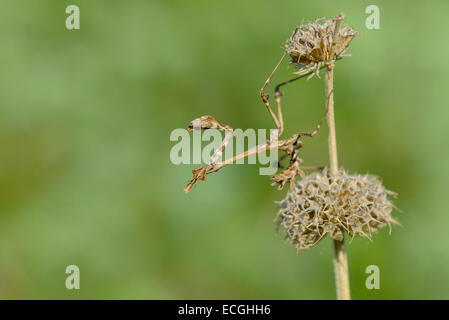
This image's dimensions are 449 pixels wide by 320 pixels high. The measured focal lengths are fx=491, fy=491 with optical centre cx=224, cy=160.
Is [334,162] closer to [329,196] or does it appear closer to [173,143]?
[329,196]

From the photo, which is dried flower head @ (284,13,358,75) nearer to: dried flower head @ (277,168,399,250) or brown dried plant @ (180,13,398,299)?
brown dried plant @ (180,13,398,299)

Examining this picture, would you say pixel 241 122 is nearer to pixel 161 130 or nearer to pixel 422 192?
pixel 161 130

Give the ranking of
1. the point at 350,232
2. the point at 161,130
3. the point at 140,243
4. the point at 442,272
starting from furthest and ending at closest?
1. the point at 161,130
2. the point at 140,243
3. the point at 442,272
4. the point at 350,232

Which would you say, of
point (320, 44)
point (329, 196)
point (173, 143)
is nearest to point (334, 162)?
point (329, 196)

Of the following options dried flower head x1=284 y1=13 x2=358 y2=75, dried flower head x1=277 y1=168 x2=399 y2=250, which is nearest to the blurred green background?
dried flower head x1=277 y1=168 x2=399 y2=250

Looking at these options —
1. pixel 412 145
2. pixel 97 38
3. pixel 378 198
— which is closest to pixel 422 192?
pixel 412 145

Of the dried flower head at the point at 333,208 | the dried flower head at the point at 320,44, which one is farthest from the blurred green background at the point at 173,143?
the dried flower head at the point at 320,44

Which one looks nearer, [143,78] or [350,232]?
[350,232]
